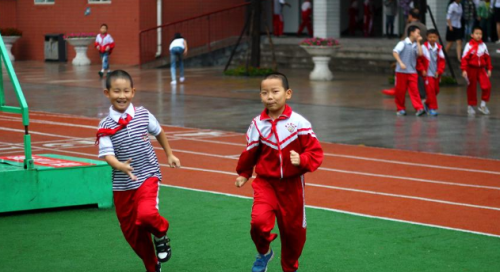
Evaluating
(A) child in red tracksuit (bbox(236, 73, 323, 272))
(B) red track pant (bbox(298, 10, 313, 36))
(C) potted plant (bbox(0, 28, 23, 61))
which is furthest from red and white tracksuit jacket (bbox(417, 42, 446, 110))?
(C) potted plant (bbox(0, 28, 23, 61))

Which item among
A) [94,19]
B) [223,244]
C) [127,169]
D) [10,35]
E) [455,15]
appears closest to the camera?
[127,169]

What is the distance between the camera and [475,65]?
17781 millimetres

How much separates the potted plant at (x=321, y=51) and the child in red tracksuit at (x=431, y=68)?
8674mm

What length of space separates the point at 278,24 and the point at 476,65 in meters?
19.6

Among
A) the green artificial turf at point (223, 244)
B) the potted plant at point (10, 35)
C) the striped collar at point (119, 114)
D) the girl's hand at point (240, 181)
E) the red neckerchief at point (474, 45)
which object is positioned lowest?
the green artificial turf at point (223, 244)

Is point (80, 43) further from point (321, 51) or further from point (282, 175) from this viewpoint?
point (282, 175)

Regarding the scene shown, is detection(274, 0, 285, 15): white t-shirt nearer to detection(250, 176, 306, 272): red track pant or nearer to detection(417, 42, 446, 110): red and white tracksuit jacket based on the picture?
detection(417, 42, 446, 110): red and white tracksuit jacket

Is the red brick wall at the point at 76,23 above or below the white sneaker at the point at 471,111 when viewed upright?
above

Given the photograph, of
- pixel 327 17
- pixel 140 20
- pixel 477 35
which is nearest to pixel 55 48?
pixel 140 20

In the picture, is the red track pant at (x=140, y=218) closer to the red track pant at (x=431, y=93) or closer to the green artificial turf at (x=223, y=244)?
the green artificial turf at (x=223, y=244)

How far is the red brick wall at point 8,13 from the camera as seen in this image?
135ft

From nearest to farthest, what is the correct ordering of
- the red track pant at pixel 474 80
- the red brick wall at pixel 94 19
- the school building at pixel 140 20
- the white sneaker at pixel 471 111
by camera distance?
the red track pant at pixel 474 80 → the white sneaker at pixel 471 111 → the school building at pixel 140 20 → the red brick wall at pixel 94 19

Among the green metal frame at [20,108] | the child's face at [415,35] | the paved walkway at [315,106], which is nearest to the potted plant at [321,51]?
the paved walkway at [315,106]

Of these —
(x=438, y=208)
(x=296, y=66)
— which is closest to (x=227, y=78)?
(x=296, y=66)
